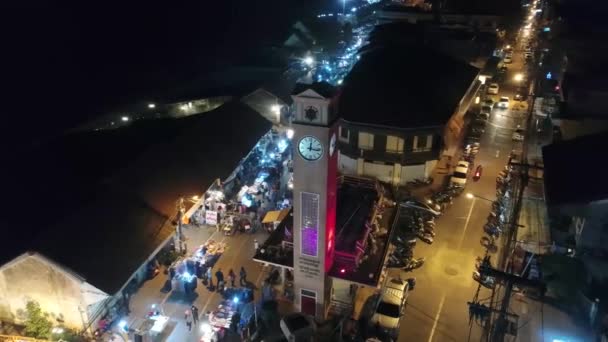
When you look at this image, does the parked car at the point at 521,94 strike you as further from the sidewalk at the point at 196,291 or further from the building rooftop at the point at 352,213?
the sidewalk at the point at 196,291

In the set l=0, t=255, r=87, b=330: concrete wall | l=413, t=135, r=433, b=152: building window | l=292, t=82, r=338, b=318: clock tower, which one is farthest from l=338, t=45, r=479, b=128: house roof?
l=0, t=255, r=87, b=330: concrete wall

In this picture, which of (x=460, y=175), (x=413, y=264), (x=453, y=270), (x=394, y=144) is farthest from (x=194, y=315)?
(x=460, y=175)

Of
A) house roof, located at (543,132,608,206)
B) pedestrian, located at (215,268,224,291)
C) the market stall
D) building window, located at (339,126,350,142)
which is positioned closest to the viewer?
house roof, located at (543,132,608,206)

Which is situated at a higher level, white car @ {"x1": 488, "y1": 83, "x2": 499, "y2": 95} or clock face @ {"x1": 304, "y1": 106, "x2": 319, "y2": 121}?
clock face @ {"x1": 304, "y1": 106, "x2": 319, "y2": 121}

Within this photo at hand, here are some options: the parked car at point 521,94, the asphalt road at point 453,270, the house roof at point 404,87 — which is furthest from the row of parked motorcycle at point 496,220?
the parked car at point 521,94

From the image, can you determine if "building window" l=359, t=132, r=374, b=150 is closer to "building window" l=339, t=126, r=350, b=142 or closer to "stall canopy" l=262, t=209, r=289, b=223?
"building window" l=339, t=126, r=350, b=142

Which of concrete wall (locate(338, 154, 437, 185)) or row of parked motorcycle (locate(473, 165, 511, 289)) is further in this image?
concrete wall (locate(338, 154, 437, 185))

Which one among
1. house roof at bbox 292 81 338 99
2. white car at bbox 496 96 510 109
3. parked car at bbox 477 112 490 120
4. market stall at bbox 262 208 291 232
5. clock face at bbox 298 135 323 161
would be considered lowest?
market stall at bbox 262 208 291 232
